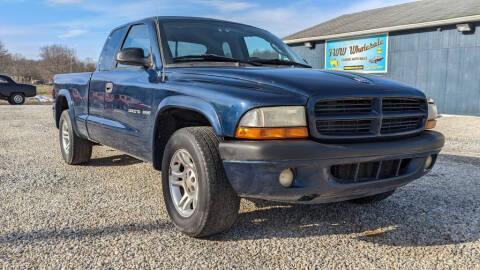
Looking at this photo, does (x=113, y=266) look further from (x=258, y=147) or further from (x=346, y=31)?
(x=346, y=31)

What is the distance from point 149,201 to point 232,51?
64.1 inches

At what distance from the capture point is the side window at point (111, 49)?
15.0 feet

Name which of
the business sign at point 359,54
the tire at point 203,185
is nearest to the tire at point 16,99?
the business sign at point 359,54

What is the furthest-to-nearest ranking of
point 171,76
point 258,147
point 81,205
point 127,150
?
point 127,150, point 81,205, point 171,76, point 258,147

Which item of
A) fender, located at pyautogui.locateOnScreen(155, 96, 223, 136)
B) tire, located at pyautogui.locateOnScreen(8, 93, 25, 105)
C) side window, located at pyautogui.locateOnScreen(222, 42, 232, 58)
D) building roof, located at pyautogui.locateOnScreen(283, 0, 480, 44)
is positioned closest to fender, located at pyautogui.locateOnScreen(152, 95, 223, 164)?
fender, located at pyautogui.locateOnScreen(155, 96, 223, 136)

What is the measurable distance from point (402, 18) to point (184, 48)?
526 inches

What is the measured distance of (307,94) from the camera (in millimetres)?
2521

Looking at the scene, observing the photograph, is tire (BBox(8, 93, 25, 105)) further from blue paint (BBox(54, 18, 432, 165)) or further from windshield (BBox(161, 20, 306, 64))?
windshield (BBox(161, 20, 306, 64))

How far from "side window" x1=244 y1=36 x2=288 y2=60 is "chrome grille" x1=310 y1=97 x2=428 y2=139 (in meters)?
1.43

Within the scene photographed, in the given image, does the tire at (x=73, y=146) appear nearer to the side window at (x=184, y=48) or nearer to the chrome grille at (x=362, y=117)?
the side window at (x=184, y=48)

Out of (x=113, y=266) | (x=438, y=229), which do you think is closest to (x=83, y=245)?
(x=113, y=266)

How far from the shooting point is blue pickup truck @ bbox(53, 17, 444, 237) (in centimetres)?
246

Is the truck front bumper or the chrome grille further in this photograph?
the chrome grille

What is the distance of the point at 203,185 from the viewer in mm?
2639
